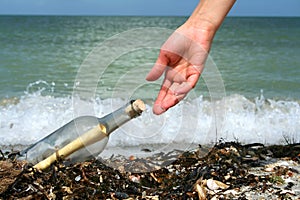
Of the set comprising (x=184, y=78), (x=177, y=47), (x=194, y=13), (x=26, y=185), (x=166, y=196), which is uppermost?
(x=194, y=13)

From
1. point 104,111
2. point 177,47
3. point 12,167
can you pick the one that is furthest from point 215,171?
point 104,111

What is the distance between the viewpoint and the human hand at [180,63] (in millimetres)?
2590

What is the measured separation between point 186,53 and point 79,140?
90cm

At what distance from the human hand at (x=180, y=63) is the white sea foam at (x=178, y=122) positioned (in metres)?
1.55

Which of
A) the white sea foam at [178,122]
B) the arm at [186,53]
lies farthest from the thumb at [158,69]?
the white sea foam at [178,122]

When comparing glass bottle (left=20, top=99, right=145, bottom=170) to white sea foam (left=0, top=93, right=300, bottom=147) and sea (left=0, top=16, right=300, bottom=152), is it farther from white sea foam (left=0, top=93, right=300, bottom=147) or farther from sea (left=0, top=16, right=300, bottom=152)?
white sea foam (left=0, top=93, right=300, bottom=147)

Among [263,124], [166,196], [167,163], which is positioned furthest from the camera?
[263,124]

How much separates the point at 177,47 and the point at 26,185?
127 cm

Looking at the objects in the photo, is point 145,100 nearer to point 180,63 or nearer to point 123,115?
point 180,63

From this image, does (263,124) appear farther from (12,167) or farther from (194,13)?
(12,167)

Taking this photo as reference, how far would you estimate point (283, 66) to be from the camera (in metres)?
14.8

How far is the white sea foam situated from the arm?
1.56 m

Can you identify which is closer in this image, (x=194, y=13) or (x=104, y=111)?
(x=194, y=13)

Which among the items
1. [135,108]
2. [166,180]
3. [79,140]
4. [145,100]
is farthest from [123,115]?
[145,100]
